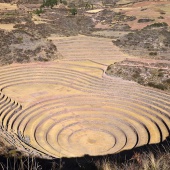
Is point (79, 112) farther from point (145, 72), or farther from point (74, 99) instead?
point (145, 72)

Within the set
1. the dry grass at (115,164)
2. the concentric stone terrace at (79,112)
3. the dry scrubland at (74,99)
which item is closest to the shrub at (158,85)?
the dry scrubland at (74,99)

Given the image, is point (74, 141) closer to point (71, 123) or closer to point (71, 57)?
point (71, 123)

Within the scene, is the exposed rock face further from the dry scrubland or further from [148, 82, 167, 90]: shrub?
the dry scrubland

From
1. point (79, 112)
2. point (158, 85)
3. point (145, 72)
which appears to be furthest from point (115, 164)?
point (145, 72)

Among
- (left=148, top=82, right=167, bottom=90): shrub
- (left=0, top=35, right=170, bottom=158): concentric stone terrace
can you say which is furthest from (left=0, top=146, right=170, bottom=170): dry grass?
(left=148, top=82, right=167, bottom=90): shrub

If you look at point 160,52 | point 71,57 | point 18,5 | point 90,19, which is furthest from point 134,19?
point 18,5

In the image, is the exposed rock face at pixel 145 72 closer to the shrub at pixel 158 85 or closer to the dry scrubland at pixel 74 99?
the shrub at pixel 158 85
